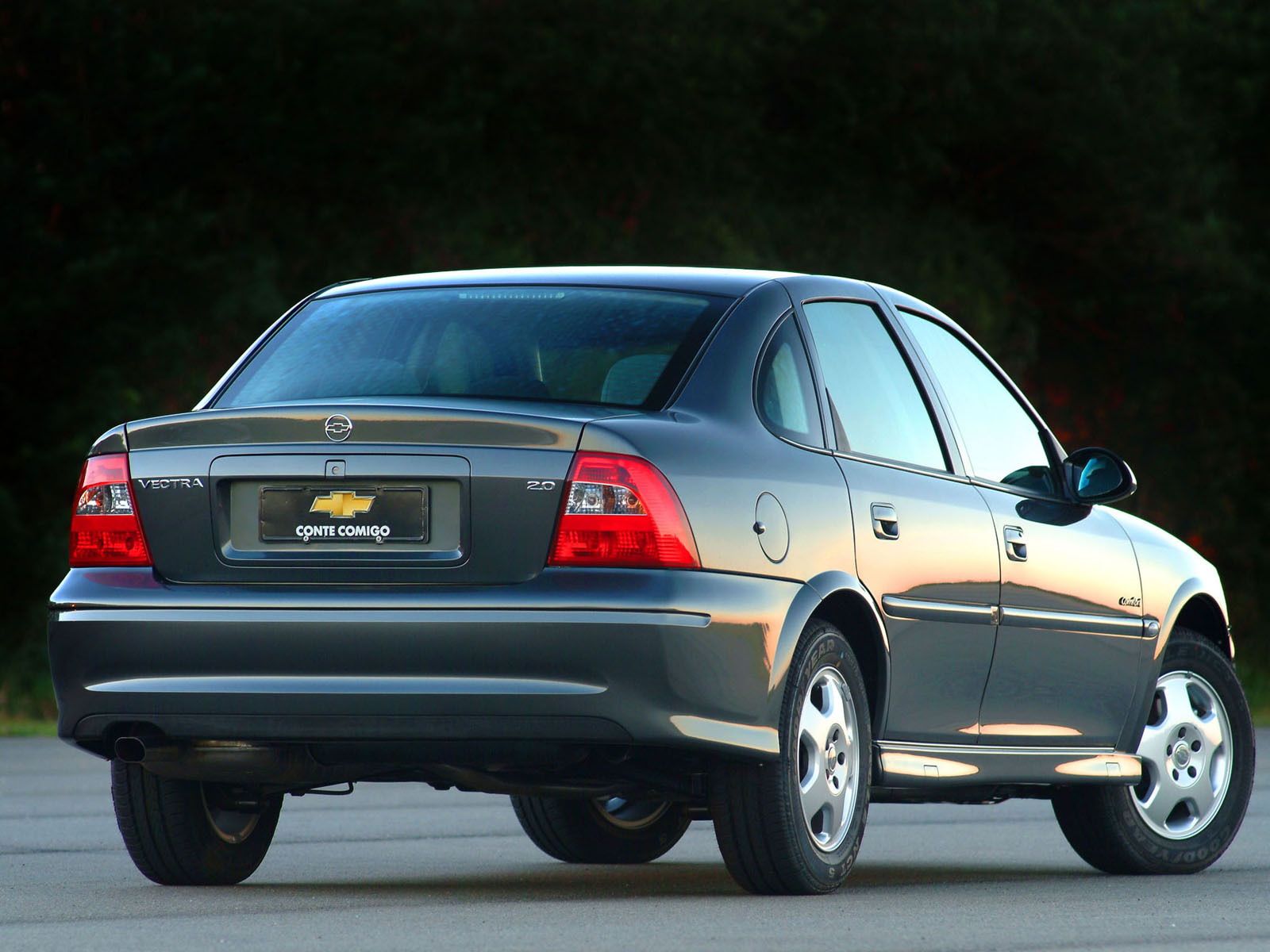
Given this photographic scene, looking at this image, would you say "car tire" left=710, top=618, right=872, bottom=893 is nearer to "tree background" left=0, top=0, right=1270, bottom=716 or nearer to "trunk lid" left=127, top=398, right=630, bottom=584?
"trunk lid" left=127, top=398, right=630, bottom=584

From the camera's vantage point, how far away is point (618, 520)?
627 cm

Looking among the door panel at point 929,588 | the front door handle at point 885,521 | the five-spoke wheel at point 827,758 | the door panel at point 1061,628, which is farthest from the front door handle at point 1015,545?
the five-spoke wheel at point 827,758

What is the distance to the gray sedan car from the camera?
6.26 meters

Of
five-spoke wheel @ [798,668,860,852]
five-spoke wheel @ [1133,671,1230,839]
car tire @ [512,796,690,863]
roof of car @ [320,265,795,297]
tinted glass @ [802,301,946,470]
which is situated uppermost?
roof of car @ [320,265,795,297]

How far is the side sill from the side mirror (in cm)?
86

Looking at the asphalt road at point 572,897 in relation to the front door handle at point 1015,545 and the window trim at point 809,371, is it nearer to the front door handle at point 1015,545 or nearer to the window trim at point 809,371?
the front door handle at point 1015,545

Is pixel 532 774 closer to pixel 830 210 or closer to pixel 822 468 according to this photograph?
pixel 822 468

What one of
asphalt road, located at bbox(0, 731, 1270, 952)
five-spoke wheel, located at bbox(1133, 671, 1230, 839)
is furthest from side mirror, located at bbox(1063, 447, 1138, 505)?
asphalt road, located at bbox(0, 731, 1270, 952)

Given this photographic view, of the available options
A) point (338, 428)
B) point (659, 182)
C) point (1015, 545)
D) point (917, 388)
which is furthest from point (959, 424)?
point (659, 182)

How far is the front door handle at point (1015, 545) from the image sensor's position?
7.86 metres

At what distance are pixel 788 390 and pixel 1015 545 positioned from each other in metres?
1.22

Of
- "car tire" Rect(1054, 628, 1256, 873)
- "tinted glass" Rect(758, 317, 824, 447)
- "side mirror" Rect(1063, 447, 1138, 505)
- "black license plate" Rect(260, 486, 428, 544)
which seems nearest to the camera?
"black license plate" Rect(260, 486, 428, 544)

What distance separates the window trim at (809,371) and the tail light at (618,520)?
0.66 meters

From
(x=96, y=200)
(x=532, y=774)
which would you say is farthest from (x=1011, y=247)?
(x=532, y=774)
